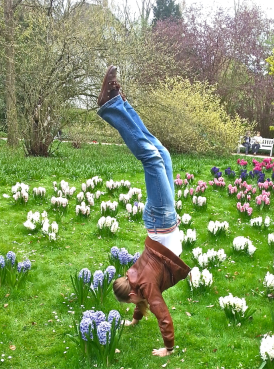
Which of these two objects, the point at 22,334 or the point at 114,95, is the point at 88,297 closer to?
the point at 22,334

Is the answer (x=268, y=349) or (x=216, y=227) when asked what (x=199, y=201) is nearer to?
(x=216, y=227)

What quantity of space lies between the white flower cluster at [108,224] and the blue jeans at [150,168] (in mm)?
2229

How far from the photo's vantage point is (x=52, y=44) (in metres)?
11.6

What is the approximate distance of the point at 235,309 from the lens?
343 cm

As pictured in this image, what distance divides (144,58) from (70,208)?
832 centimetres

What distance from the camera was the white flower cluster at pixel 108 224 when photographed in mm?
5232

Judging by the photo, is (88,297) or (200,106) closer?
(88,297)

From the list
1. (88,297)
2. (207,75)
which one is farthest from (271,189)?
(207,75)

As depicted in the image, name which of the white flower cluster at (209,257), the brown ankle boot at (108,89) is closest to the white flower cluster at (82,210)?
the white flower cluster at (209,257)

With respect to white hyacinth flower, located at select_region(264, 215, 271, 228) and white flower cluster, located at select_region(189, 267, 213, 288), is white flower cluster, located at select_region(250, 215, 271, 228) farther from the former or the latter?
white flower cluster, located at select_region(189, 267, 213, 288)

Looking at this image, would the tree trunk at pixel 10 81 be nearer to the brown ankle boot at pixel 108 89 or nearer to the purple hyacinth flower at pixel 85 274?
the purple hyacinth flower at pixel 85 274

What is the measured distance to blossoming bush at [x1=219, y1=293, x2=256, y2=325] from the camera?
341 cm

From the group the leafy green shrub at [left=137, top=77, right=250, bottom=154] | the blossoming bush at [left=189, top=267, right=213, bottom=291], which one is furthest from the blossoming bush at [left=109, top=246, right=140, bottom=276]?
the leafy green shrub at [left=137, top=77, right=250, bottom=154]

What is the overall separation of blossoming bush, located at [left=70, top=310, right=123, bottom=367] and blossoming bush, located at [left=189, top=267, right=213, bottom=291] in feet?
4.10
